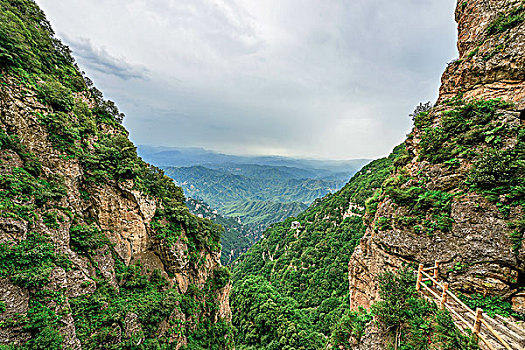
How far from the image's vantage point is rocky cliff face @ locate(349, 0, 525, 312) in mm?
8375

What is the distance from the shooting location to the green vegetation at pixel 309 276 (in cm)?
3478

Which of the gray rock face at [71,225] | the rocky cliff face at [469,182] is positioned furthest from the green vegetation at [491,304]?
the gray rock face at [71,225]

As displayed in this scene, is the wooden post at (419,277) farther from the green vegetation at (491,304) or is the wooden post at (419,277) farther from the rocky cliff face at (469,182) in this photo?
the green vegetation at (491,304)

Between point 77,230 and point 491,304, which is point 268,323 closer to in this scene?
point 77,230

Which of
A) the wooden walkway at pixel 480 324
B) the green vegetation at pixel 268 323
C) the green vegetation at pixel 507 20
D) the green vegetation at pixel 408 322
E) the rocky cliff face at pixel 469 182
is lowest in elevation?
the green vegetation at pixel 268 323

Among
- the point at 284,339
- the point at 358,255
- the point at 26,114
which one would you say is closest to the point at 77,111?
the point at 26,114

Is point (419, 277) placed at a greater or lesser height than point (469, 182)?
lesser

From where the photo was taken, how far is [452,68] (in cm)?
1453

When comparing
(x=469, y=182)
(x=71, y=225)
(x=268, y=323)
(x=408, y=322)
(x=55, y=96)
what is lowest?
(x=268, y=323)

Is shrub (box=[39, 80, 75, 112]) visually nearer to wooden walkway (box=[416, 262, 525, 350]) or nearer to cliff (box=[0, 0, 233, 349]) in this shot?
cliff (box=[0, 0, 233, 349])

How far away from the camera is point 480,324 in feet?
22.0

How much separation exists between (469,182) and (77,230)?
25408mm

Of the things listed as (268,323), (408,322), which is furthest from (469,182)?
(268,323)

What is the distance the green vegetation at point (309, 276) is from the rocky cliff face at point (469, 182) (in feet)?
55.1
